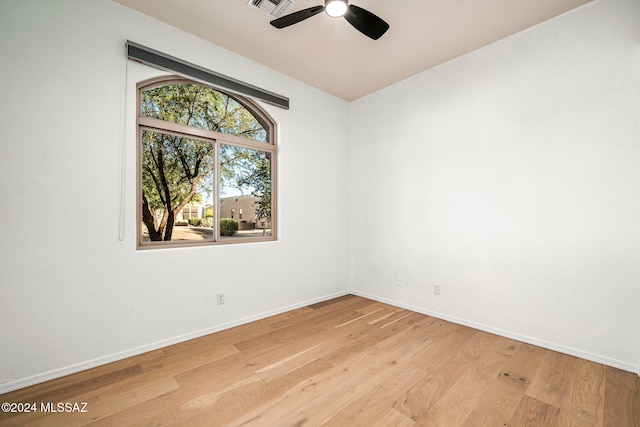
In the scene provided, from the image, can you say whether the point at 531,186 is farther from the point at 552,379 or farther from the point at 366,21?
the point at 366,21

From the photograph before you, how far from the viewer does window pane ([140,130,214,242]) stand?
2.56m

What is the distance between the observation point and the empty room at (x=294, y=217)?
1881 millimetres

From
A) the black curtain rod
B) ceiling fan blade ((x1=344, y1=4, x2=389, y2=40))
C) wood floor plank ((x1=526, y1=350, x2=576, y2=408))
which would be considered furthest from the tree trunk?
wood floor plank ((x1=526, y1=350, x2=576, y2=408))

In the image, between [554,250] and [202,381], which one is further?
[554,250]

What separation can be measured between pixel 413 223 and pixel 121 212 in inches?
120

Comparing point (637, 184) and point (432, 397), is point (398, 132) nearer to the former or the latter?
point (637, 184)

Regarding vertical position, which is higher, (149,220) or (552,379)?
(149,220)

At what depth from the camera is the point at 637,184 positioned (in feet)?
6.88

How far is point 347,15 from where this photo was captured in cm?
201

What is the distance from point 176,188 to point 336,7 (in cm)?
210

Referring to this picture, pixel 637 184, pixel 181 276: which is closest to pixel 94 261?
pixel 181 276

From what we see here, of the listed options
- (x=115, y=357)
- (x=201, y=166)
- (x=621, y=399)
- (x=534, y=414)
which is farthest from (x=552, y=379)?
(x=201, y=166)

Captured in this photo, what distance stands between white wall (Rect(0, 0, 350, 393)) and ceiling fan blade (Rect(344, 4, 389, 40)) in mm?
1532

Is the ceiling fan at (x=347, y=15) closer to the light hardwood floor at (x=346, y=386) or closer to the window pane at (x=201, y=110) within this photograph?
the window pane at (x=201, y=110)
